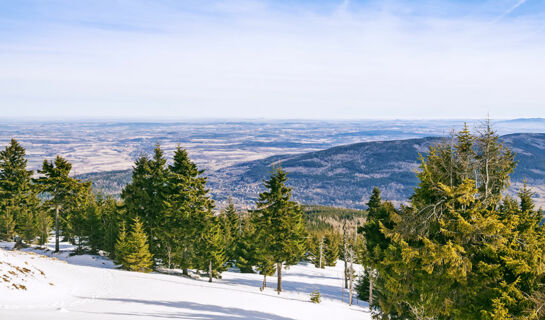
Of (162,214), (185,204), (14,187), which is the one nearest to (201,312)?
(185,204)

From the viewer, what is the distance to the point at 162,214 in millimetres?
40562

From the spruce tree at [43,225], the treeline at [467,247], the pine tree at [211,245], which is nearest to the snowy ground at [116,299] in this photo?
the pine tree at [211,245]

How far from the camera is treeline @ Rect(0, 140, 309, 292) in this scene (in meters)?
37.8

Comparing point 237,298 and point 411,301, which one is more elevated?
point 411,301

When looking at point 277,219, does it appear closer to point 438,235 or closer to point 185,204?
point 185,204

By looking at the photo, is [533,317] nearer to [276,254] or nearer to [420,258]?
[420,258]

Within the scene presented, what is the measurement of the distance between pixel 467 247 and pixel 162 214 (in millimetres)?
32264

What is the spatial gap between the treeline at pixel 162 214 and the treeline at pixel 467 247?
54.8ft

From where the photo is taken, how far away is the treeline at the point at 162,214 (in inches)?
1489

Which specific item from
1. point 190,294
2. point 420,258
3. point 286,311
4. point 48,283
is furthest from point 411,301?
point 48,283

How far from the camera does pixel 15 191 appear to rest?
5062 cm

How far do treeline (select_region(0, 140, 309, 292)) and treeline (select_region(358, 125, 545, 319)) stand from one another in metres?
16.7

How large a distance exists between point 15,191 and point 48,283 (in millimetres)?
31623

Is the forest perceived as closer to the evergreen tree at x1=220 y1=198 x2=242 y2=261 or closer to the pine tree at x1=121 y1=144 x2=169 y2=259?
the pine tree at x1=121 y1=144 x2=169 y2=259
